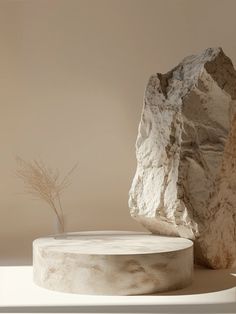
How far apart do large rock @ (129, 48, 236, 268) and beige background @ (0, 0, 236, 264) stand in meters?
1.43

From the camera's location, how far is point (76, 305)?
127 inches

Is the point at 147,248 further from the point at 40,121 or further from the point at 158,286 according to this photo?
the point at 40,121

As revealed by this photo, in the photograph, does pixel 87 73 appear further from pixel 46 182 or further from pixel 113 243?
pixel 113 243

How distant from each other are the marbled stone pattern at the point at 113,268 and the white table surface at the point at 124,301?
0.05 m

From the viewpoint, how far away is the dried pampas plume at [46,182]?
5523 millimetres

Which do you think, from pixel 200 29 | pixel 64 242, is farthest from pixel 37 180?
pixel 200 29

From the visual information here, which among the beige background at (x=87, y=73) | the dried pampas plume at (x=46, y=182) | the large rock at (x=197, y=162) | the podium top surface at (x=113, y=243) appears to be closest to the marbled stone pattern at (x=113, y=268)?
the podium top surface at (x=113, y=243)

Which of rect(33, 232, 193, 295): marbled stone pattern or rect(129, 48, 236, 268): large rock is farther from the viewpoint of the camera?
rect(129, 48, 236, 268): large rock

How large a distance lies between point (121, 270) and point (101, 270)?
0.35 feet

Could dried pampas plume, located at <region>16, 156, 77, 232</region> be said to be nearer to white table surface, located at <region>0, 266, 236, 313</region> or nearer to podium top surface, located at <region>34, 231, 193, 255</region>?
podium top surface, located at <region>34, 231, 193, 255</region>

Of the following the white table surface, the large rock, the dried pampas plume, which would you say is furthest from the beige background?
the white table surface

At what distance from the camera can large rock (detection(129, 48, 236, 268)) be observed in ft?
13.2

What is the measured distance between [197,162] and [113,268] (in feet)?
3.26

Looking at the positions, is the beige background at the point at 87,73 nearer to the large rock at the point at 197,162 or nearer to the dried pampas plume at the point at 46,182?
the dried pampas plume at the point at 46,182
